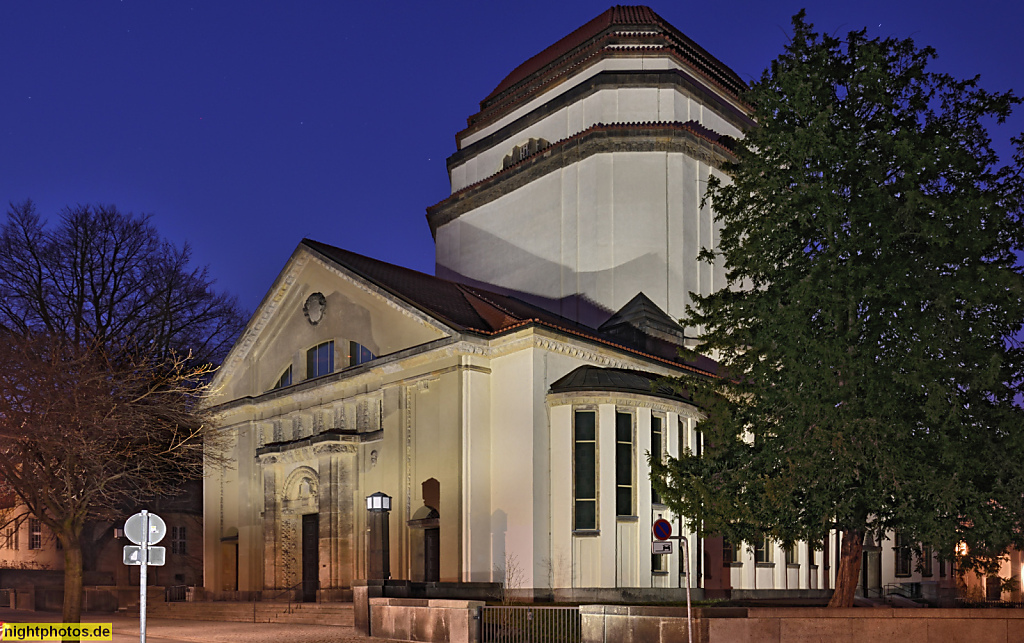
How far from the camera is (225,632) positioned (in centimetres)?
2392

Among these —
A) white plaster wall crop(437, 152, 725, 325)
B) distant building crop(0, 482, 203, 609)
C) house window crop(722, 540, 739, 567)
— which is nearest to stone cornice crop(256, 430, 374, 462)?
white plaster wall crop(437, 152, 725, 325)

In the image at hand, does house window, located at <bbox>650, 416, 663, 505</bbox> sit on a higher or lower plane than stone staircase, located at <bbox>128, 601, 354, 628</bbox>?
higher

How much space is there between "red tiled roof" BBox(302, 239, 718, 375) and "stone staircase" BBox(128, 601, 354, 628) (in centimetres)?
784

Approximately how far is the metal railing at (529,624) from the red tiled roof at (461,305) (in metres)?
8.81

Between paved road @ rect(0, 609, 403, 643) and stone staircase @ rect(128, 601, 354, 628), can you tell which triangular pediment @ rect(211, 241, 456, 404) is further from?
paved road @ rect(0, 609, 403, 643)

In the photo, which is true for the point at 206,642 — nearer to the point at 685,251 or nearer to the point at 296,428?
the point at 296,428

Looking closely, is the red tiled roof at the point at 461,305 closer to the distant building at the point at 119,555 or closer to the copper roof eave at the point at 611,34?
the copper roof eave at the point at 611,34

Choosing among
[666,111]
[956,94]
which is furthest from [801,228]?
[666,111]

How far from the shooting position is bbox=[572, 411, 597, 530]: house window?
2586 centimetres

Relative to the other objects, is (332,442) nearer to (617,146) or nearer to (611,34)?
(617,146)

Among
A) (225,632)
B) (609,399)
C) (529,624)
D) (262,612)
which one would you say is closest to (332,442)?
(262,612)

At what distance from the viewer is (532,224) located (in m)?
36.8

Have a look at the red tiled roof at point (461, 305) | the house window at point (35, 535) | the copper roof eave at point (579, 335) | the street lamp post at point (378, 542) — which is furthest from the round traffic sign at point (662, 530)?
the house window at point (35, 535)

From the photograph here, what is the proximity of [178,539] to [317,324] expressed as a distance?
19.3 metres
